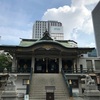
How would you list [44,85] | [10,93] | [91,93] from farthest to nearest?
[44,85] < [91,93] < [10,93]

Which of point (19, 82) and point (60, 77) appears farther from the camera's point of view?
point (19, 82)

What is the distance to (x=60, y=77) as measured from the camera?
69.9 ft

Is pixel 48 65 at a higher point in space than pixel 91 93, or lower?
higher

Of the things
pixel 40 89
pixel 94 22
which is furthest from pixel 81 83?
→ pixel 94 22

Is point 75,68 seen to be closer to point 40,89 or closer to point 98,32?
point 40,89

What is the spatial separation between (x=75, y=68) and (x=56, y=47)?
5149mm

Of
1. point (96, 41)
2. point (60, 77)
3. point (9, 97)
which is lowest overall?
point (9, 97)

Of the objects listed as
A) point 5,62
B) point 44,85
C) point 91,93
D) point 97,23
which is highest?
point 97,23

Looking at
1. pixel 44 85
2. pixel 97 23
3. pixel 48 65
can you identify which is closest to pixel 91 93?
pixel 44 85

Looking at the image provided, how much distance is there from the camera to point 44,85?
61.4 ft

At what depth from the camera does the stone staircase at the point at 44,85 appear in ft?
53.1

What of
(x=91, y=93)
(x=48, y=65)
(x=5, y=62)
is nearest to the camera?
(x=91, y=93)

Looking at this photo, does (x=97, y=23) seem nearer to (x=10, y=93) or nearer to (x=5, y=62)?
(x=5, y=62)

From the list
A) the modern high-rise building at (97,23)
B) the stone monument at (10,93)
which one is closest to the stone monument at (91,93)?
the stone monument at (10,93)
